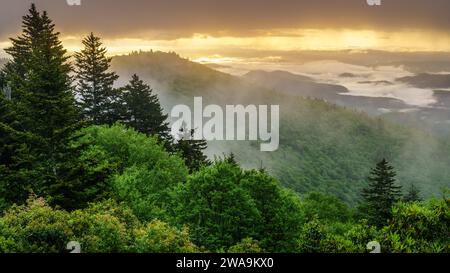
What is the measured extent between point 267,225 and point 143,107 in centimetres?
4029

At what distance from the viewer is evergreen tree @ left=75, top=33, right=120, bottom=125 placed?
239 ft

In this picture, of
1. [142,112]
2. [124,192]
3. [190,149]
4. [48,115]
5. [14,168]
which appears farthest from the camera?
[190,149]

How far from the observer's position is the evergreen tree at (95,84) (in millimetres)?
72938

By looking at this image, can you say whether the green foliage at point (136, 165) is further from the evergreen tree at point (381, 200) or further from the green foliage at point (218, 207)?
the evergreen tree at point (381, 200)

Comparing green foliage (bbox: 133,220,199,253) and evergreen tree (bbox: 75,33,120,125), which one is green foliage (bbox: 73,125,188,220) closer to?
evergreen tree (bbox: 75,33,120,125)

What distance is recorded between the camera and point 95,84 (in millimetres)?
74500

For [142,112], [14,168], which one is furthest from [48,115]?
[142,112]

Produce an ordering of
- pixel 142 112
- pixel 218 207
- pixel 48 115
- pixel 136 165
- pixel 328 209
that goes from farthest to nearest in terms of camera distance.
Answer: pixel 328 209 → pixel 142 112 → pixel 136 165 → pixel 218 207 → pixel 48 115

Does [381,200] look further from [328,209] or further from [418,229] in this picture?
[418,229]

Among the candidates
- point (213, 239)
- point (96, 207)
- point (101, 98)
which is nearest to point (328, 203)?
point (101, 98)

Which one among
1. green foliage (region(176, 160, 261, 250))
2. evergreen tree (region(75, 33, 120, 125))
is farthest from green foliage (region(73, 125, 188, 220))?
evergreen tree (region(75, 33, 120, 125))

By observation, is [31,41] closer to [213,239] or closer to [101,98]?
[101,98]

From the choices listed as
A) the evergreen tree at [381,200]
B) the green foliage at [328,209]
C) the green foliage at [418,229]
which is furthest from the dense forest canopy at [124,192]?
the green foliage at [328,209]
